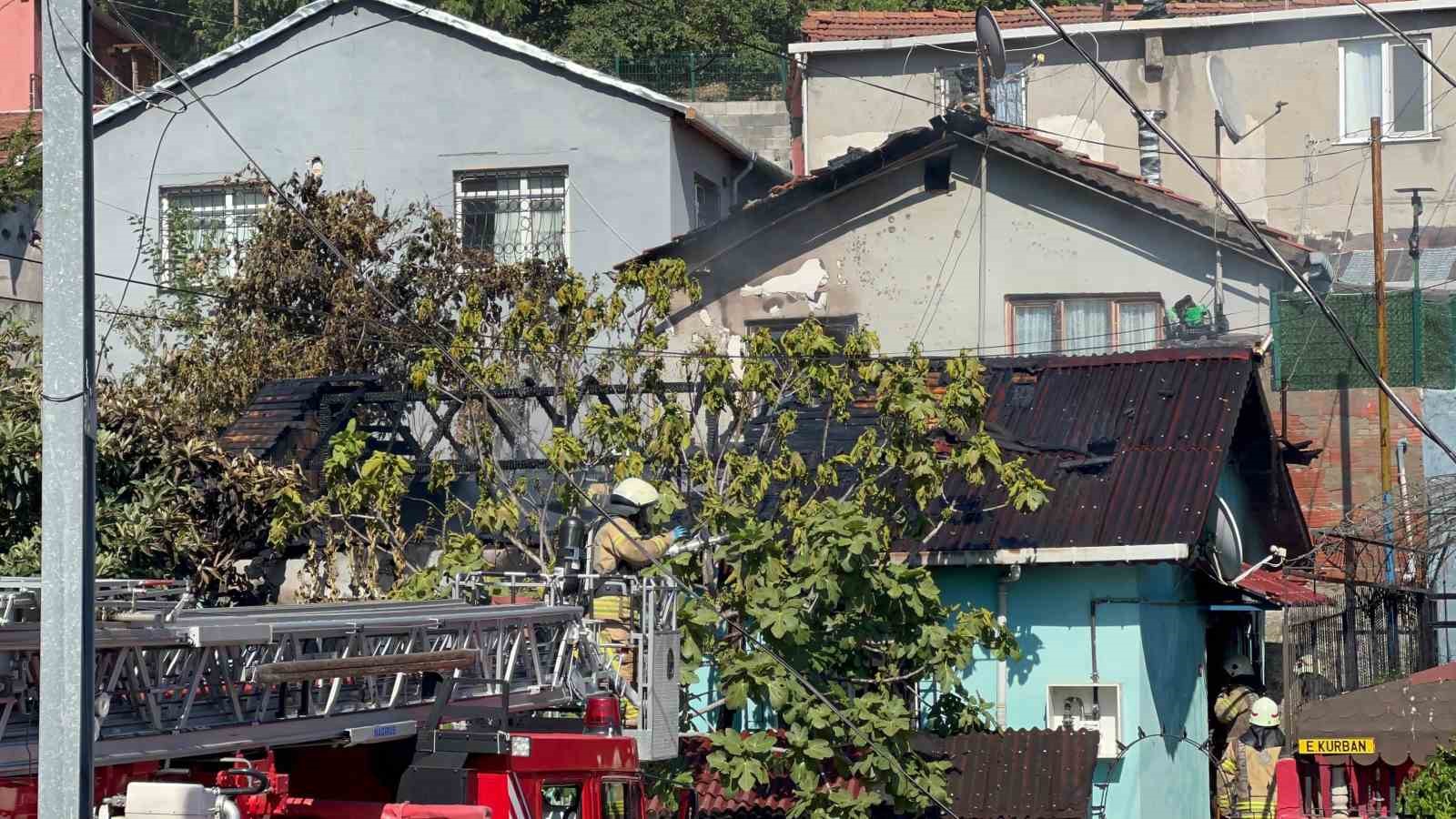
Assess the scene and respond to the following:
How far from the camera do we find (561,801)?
952 cm

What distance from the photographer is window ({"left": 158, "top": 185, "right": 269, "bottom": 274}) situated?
27172 mm

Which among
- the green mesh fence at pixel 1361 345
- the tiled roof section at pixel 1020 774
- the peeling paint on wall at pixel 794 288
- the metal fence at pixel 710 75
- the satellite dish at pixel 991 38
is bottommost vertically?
the tiled roof section at pixel 1020 774

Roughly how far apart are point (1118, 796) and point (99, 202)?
1934 centimetres

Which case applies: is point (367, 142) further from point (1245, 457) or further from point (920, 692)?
point (920, 692)

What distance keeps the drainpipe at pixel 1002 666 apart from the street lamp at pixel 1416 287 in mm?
14238

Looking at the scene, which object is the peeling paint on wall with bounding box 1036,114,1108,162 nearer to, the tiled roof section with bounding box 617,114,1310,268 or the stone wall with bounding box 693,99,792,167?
the stone wall with bounding box 693,99,792,167

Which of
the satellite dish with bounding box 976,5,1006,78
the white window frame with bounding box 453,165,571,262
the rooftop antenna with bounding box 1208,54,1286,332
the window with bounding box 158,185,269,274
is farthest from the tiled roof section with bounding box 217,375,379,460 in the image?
the rooftop antenna with bounding box 1208,54,1286,332

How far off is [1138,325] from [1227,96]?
852 centimetres

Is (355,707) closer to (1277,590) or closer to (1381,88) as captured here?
(1277,590)

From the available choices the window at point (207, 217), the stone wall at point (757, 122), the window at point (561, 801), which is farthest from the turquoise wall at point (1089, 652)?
the stone wall at point (757, 122)

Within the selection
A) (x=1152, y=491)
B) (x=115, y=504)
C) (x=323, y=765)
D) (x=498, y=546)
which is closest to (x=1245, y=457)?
(x=1152, y=491)

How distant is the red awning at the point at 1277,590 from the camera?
18172mm

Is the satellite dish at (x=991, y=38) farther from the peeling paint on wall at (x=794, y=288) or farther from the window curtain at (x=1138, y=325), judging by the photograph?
the window curtain at (x=1138, y=325)

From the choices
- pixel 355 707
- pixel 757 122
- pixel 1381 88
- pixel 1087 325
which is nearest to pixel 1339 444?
pixel 1087 325
